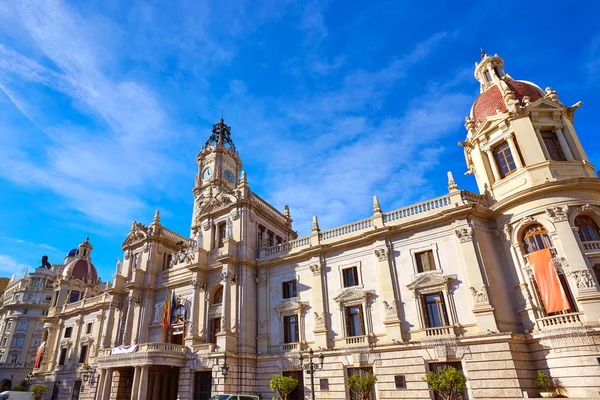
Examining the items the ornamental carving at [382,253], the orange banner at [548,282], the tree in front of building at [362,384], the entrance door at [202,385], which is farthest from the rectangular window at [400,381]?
the entrance door at [202,385]

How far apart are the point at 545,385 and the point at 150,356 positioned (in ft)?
86.2

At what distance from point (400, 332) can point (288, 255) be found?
37.4 feet

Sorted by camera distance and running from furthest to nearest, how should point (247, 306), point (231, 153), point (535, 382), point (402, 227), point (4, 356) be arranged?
point (4, 356) → point (231, 153) → point (247, 306) → point (402, 227) → point (535, 382)

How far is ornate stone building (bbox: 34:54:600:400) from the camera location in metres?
21.5

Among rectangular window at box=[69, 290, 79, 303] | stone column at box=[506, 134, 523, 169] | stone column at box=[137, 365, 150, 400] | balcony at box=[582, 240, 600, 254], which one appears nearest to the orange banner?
balcony at box=[582, 240, 600, 254]

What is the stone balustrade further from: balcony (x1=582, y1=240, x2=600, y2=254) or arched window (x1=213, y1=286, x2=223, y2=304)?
arched window (x1=213, y1=286, x2=223, y2=304)

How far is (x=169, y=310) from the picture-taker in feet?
111

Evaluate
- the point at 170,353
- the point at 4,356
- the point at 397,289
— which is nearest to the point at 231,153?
the point at 170,353

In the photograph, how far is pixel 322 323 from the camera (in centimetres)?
2836

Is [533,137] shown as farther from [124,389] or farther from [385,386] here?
[124,389]

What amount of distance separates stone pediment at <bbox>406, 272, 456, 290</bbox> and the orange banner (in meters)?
4.77

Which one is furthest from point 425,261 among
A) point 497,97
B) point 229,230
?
point 229,230

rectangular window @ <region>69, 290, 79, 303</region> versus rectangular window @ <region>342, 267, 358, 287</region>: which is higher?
rectangular window @ <region>69, 290, 79, 303</region>

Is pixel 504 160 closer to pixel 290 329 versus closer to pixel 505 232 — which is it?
pixel 505 232
